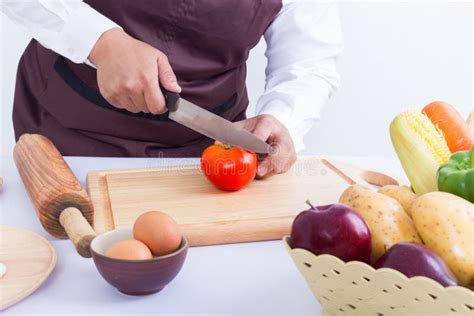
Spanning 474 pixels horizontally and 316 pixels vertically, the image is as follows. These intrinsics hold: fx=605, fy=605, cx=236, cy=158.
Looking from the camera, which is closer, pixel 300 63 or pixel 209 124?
pixel 209 124

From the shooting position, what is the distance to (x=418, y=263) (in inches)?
22.7

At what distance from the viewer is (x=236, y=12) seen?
1.32 meters

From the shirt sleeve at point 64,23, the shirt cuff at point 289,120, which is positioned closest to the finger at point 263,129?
the shirt cuff at point 289,120

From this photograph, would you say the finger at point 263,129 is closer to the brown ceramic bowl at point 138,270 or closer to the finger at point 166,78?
the finger at point 166,78

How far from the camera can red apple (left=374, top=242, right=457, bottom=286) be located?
1.88 ft

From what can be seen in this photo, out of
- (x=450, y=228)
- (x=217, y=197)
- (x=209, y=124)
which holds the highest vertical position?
(x=450, y=228)

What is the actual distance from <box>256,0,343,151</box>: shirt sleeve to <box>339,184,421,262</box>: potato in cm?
71

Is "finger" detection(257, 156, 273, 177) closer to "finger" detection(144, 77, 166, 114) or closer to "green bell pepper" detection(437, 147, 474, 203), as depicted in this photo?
"finger" detection(144, 77, 166, 114)

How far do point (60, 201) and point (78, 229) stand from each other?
10 centimetres

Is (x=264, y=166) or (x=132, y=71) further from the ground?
(x=132, y=71)

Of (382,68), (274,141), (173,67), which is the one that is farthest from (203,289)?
(382,68)

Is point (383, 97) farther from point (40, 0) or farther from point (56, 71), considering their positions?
point (40, 0)

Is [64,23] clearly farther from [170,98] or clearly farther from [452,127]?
[452,127]

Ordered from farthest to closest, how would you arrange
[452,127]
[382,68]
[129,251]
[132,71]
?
[382,68] → [132,71] → [452,127] → [129,251]
